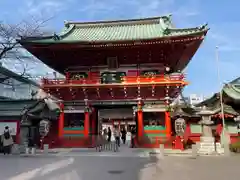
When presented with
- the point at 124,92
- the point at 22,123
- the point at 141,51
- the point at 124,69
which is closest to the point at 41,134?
the point at 22,123

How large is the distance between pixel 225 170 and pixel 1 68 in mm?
32766

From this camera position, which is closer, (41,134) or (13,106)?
(41,134)

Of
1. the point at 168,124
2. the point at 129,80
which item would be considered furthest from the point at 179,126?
the point at 129,80

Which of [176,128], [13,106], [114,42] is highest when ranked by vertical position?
[114,42]

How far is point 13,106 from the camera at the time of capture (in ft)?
87.1

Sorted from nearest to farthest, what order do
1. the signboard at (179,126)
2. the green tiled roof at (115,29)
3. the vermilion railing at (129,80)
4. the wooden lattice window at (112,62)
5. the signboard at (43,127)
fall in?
the signboard at (43,127), the signboard at (179,126), the vermilion railing at (129,80), the wooden lattice window at (112,62), the green tiled roof at (115,29)

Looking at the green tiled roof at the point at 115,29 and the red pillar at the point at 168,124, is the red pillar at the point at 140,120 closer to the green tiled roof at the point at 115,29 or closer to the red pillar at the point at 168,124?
the red pillar at the point at 168,124

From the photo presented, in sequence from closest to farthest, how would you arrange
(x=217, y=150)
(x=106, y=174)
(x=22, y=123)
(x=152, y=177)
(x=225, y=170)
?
(x=152, y=177)
(x=106, y=174)
(x=225, y=170)
(x=217, y=150)
(x=22, y=123)

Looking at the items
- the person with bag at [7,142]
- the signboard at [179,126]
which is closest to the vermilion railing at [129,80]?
the signboard at [179,126]

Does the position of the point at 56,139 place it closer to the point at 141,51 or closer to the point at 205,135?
the point at 141,51

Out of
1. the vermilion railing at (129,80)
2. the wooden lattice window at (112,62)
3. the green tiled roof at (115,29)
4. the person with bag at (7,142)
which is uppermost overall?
the green tiled roof at (115,29)

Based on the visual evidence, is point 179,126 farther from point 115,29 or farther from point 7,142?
point 115,29

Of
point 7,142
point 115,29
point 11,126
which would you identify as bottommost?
point 7,142

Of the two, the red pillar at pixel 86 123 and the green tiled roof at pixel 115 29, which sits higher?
the green tiled roof at pixel 115 29
